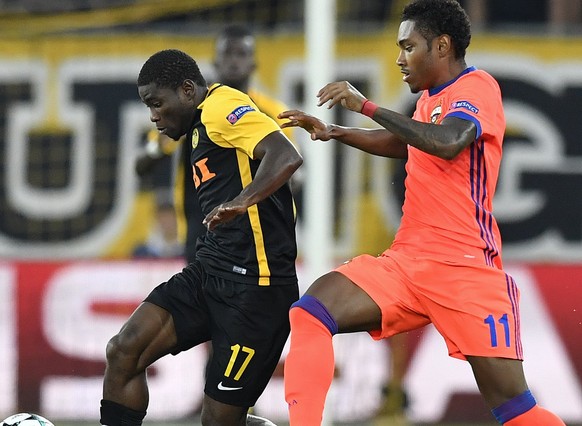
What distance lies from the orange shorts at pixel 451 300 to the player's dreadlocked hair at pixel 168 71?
40.3 inches

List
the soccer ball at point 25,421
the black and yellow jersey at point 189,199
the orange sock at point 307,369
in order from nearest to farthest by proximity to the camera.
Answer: the orange sock at point 307,369 < the soccer ball at point 25,421 < the black and yellow jersey at point 189,199

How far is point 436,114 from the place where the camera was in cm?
496

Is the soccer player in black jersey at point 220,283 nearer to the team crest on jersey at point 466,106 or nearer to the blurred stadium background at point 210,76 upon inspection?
the team crest on jersey at point 466,106

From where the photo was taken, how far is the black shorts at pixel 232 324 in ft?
16.7

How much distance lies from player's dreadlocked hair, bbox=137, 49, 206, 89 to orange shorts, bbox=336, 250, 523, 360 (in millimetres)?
1024

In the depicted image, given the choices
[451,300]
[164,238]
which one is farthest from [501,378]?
[164,238]

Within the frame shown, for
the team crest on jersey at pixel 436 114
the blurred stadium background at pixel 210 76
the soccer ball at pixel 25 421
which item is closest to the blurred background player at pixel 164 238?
the blurred stadium background at pixel 210 76

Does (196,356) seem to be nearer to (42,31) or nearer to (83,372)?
(83,372)

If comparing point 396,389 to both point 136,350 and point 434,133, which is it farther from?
point 434,133

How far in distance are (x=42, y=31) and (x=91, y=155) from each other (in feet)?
3.56

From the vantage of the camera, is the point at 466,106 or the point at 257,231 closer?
the point at 466,106

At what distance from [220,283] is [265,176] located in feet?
1.91

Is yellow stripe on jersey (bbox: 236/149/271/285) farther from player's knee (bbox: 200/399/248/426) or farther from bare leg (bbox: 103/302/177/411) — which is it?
player's knee (bbox: 200/399/248/426)

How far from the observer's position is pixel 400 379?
8.57m
